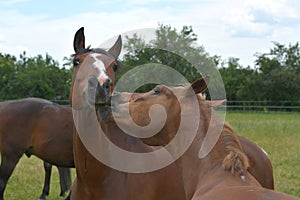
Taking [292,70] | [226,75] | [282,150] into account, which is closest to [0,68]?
[226,75]

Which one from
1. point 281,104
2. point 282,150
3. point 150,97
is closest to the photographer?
point 150,97

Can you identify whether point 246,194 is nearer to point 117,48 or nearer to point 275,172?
point 117,48

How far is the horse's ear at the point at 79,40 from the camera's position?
4.59m

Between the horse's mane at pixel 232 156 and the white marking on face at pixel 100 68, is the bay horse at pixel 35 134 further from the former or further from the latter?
the horse's mane at pixel 232 156

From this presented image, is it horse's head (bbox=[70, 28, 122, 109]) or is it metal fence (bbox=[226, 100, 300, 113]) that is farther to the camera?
metal fence (bbox=[226, 100, 300, 113])

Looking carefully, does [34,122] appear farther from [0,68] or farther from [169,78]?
[0,68]

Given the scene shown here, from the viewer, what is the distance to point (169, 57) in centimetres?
738

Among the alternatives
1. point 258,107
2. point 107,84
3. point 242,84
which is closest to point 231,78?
point 242,84

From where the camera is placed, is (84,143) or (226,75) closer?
(84,143)

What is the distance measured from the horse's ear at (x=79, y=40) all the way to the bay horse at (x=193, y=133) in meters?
0.69

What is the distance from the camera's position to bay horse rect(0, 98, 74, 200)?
7.32m

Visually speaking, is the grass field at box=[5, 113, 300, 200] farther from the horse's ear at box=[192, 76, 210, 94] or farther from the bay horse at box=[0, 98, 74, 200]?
the horse's ear at box=[192, 76, 210, 94]

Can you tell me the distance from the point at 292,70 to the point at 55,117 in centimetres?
3621

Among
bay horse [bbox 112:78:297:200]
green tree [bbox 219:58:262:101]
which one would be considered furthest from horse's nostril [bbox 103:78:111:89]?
green tree [bbox 219:58:262:101]
